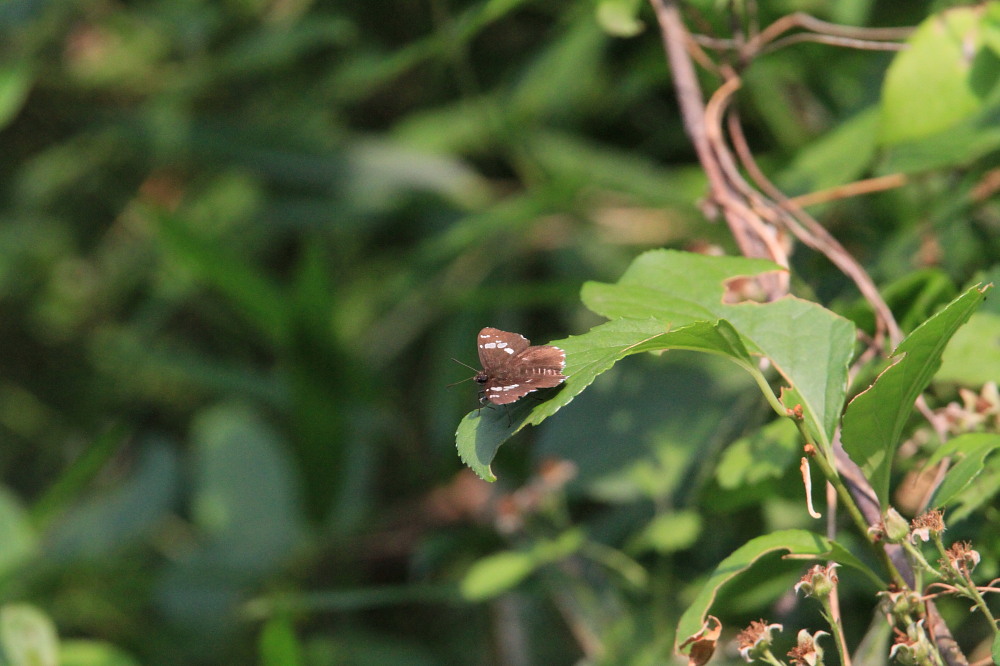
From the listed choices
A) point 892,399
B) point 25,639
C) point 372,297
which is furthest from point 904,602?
point 372,297

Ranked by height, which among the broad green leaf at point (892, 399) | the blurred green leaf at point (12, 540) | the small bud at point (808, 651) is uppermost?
the broad green leaf at point (892, 399)

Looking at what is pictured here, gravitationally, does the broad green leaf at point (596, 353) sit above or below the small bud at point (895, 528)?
above

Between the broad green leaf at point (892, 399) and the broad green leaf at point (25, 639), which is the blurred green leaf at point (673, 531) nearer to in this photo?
the broad green leaf at point (892, 399)

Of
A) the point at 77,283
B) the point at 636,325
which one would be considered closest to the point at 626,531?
the point at 636,325

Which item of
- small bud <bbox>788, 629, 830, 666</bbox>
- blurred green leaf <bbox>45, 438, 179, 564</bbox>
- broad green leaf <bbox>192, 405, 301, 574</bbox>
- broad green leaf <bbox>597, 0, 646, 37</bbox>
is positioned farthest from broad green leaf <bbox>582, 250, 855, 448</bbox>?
blurred green leaf <bbox>45, 438, 179, 564</bbox>

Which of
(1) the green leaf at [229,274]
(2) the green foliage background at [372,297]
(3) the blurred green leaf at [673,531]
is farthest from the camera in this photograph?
(1) the green leaf at [229,274]

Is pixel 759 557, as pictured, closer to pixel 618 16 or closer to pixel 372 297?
pixel 618 16

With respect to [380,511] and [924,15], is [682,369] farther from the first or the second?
[380,511]

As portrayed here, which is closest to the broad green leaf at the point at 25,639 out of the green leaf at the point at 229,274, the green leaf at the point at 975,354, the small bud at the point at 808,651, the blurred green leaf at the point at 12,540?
the blurred green leaf at the point at 12,540
